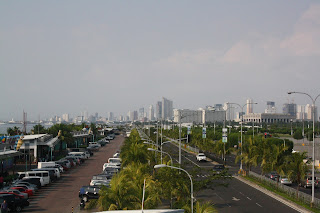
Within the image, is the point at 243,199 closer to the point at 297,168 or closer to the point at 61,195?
the point at 297,168

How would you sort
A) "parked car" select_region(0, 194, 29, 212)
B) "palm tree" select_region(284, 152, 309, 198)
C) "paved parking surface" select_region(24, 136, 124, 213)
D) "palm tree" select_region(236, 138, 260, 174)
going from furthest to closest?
1. "palm tree" select_region(236, 138, 260, 174)
2. "palm tree" select_region(284, 152, 309, 198)
3. "paved parking surface" select_region(24, 136, 124, 213)
4. "parked car" select_region(0, 194, 29, 212)

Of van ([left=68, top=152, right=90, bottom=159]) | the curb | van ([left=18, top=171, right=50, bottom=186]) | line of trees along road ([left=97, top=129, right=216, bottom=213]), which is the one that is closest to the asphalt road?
the curb

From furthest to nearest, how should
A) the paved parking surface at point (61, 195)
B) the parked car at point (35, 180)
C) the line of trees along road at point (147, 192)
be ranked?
the parked car at point (35, 180) → the paved parking surface at point (61, 195) → the line of trees along road at point (147, 192)

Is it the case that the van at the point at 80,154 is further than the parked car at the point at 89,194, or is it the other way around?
the van at the point at 80,154

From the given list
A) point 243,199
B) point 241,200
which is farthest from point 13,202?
point 243,199

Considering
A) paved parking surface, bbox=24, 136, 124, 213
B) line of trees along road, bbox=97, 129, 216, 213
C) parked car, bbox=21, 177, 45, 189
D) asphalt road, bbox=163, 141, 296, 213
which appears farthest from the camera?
parked car, bbox=21, 177, 45, 189

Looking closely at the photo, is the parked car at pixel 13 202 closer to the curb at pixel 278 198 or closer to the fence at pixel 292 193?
the curb at pixel 278 198

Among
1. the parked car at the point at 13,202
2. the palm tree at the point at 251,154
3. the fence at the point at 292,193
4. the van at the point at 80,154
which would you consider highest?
the palm tree at the point at 251,154

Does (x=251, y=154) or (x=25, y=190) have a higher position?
(x=251, y=154)

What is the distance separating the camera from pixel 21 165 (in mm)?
58656

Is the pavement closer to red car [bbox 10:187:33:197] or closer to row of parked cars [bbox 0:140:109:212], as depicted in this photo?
row of parked cars [bbox 0:140:109:212]

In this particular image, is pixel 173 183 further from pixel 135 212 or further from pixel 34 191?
pixel 34 191

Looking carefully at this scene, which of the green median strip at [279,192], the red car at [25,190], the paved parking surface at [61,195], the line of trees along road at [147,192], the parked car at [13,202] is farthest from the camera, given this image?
the red car at [25,190]

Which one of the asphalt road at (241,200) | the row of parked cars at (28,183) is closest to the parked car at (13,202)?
the row of parked cars at (28,183)
